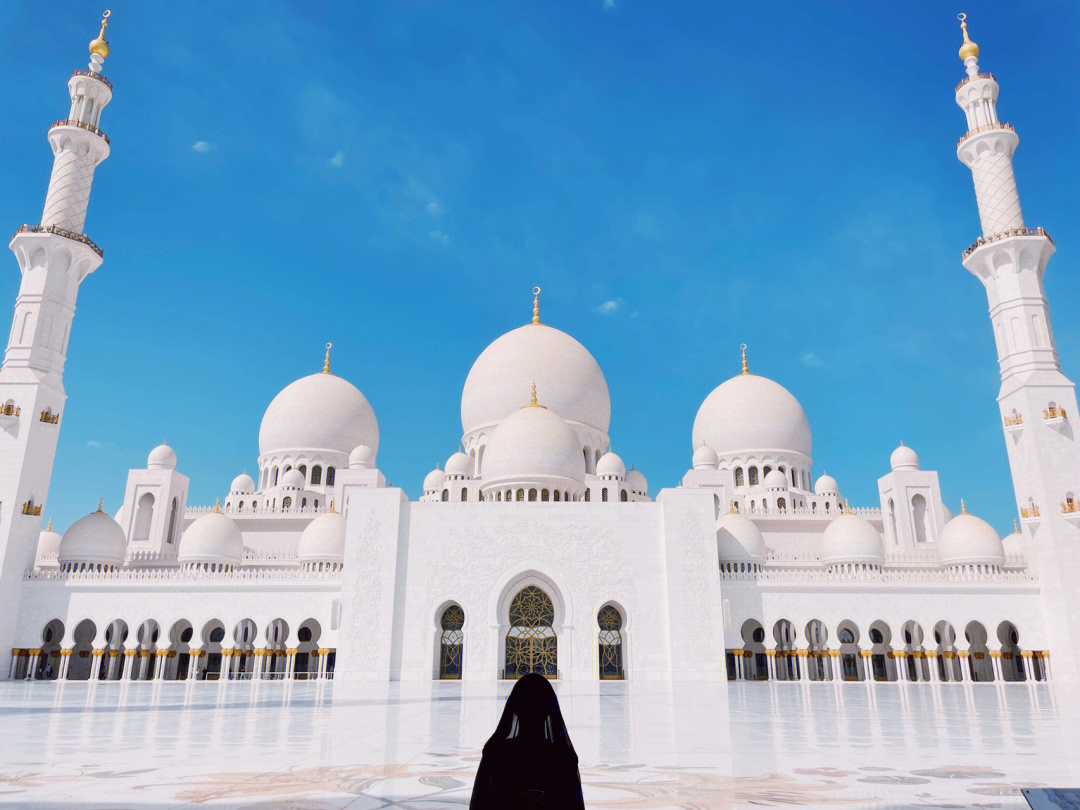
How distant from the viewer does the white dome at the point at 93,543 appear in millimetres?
24250

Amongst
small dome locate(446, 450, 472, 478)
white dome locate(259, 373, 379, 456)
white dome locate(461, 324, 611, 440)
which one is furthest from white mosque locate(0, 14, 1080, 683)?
white dome locate(259, 373, 379, 456)

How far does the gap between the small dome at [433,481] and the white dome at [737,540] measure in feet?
34.4

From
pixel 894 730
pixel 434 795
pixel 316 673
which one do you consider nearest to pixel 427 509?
pixel 316 673

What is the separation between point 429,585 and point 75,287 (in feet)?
47.5

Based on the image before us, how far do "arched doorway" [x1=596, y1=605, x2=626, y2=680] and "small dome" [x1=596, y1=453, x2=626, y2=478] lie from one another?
23.5 feet

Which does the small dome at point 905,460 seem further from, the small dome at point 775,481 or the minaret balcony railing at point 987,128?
the minaret balcony railing at point 987,128

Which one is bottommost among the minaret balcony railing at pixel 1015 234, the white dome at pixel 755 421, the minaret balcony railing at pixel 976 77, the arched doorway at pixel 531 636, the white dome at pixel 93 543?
the arched doorway at pixel 531 636

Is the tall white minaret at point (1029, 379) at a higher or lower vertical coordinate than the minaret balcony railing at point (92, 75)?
lower

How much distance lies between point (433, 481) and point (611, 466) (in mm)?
6905

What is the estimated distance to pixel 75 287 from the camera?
78.3ft

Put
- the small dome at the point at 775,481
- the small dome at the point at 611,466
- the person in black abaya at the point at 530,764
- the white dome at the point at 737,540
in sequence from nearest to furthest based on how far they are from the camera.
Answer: the person in black abaya at the point at 530,764
the white dome at the point at 737,540
the small dome at the point at 611,466
the small dome at the point at 775,481

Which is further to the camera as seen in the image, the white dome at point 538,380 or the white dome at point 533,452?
the white dome at point 538,380

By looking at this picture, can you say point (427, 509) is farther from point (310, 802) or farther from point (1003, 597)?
point (310, 802)

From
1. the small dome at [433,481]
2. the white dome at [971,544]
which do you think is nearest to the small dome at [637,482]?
the small dome at [433,481]
